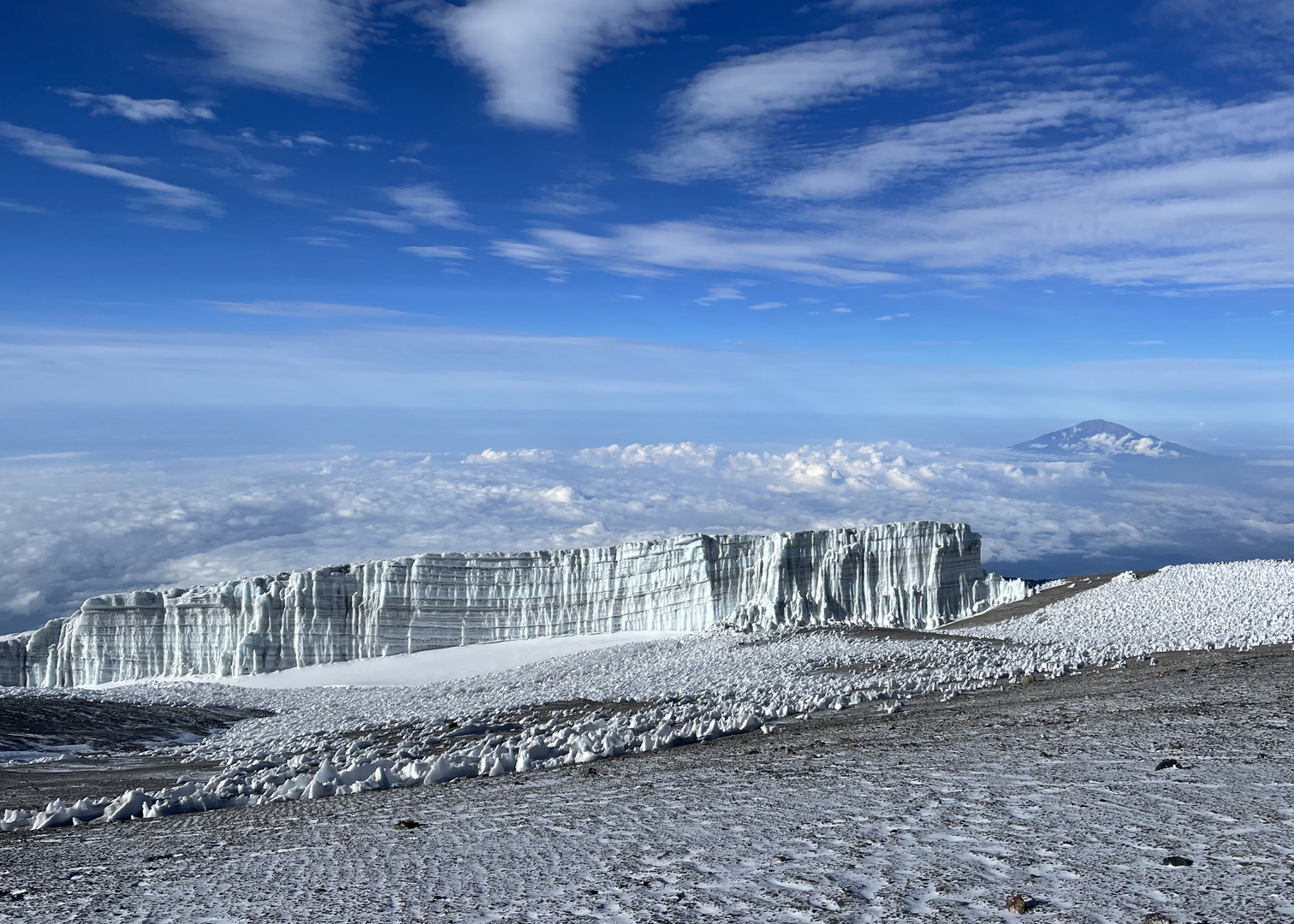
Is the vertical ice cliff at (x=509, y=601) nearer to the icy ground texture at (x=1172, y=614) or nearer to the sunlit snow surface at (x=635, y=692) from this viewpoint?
the sunlit snow surface at (x=635, y=692)

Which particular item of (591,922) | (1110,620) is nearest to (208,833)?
(591,922)

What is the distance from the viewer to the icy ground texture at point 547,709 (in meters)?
9.86

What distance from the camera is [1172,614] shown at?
2905 cm

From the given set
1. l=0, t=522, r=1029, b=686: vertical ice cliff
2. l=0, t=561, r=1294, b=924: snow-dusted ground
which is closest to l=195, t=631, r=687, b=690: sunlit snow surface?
l=0, t=522, r=1029, b=686: vertical ice cliff

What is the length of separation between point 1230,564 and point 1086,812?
120 feet

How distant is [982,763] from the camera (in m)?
7.94

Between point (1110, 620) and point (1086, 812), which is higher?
point (1086, 812)

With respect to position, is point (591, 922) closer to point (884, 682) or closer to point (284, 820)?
point (284, 820)

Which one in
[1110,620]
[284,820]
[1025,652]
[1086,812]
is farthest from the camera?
[1110,620]

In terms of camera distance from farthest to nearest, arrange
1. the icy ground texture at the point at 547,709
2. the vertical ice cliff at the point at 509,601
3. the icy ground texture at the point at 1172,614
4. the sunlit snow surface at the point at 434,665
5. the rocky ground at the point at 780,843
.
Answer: the vertical ice cliff at the point at 509,601
the sunlit snow surface at the point at 434,665
the icy ground texture at the point at 1172,614
the icy ground texture at the point at 547,709
the rocky ground at the point at 780,843

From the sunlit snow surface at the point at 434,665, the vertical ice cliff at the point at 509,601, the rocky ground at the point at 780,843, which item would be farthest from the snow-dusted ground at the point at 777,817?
the vertical ice cliff at the point at 509,601

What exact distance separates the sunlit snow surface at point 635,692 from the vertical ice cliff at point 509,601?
338cm

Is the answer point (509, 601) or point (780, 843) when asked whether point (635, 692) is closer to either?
point (780, 843)

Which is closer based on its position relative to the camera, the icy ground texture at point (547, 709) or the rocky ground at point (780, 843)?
the rocky ground at point (780, 843)
